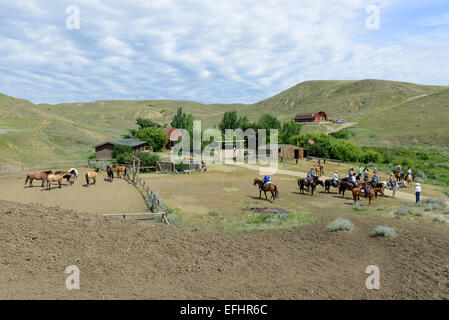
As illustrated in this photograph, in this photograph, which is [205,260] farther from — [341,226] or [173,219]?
[341,226]

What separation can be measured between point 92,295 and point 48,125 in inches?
2812

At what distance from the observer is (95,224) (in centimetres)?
1202

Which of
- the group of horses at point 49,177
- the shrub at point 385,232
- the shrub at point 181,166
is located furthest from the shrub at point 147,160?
the shrub at point 385,232

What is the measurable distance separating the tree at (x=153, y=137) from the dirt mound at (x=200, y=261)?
3941 centimetres

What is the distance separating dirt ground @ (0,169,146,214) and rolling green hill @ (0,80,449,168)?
21972mm

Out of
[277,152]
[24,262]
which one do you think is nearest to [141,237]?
[24,262]

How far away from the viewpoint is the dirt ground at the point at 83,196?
58.6 feet

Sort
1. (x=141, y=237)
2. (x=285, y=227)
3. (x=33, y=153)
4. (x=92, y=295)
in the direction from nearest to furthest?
(x=92, y=295) → (x=141, y=237) → (x=285, y=227) → (x=33, y=153)

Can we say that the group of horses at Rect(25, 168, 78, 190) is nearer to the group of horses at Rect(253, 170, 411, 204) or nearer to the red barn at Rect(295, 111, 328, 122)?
the group of horses at Rect(253, 170, 411, 204)

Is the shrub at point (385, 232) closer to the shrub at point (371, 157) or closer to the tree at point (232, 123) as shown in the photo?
the shrub at point (371, 157)

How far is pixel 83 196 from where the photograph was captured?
20.5 metres

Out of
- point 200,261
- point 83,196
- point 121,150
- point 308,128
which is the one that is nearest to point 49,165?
point 121,150

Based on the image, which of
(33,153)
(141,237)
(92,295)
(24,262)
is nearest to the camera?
(92,295)
